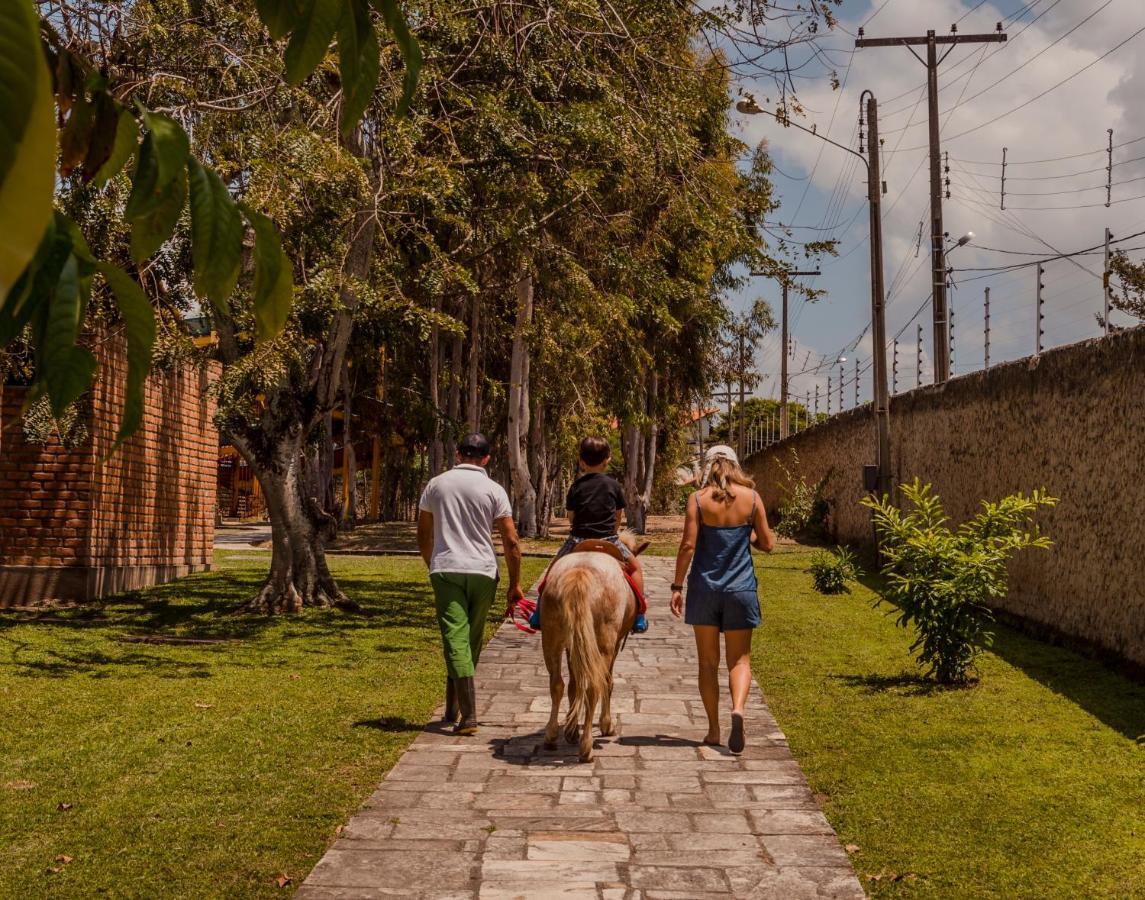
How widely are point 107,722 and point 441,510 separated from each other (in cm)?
262

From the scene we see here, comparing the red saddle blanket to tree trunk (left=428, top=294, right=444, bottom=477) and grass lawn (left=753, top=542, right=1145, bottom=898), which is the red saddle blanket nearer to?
grass lawn (left=753, top=542, right=1145, bottom=898)

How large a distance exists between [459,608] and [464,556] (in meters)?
0.34

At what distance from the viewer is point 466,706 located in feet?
27.3

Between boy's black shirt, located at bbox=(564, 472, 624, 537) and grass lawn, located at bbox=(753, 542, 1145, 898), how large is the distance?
1845 millimetres

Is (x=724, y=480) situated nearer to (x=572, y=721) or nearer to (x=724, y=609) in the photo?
(x=724, y=609)

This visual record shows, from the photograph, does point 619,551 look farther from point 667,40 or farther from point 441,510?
point 667,40

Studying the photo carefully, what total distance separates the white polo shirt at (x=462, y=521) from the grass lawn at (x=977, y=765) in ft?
7.76

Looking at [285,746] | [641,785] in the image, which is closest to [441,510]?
[285,746]

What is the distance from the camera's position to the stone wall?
34.4 feet

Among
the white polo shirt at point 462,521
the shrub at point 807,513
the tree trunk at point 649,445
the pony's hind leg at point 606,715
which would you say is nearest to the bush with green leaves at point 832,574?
the pony's hind leg at point 606,715

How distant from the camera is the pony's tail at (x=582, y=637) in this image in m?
7.51

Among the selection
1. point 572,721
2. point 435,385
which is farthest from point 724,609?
point 435,385


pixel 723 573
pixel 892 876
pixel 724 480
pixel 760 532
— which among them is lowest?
pixel 892 876

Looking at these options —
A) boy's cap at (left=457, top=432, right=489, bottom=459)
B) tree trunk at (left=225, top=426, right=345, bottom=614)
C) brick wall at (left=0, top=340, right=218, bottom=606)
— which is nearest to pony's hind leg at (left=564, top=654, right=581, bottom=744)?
boy's cap at (left=457, top=432, right=489, bottom=459)
